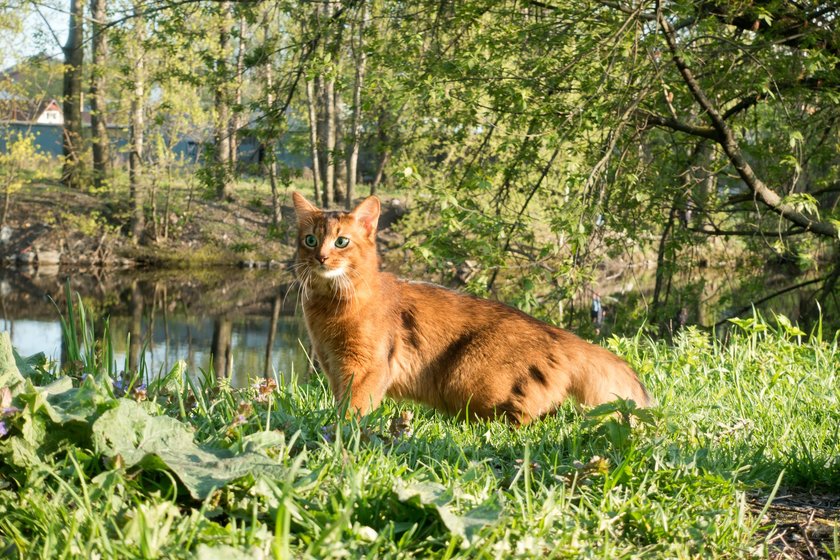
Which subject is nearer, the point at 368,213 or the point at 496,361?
the point at 496,361

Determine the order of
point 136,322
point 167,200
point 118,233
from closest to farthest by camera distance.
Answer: point 136,322 → point 118,233 → point 167,200

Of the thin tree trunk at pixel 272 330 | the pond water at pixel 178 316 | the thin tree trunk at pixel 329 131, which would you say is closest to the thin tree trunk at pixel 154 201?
the pond water at pixel 178 316

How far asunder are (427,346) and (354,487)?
2431mm

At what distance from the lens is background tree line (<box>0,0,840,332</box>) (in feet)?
23.0

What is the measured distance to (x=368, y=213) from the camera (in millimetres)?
5051

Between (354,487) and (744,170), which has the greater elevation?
(744,170)

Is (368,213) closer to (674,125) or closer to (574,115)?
(574,115)

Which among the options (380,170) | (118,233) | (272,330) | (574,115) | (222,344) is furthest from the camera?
(118,233)

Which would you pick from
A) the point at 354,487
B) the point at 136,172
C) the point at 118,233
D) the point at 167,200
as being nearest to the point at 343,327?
the point at 354,487

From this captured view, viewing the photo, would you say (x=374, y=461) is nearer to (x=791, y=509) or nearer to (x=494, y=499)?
(x=494, y=499)

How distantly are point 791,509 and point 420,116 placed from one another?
6512 millimetres

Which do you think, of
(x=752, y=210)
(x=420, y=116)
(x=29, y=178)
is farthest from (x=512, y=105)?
(x=29, y=178)

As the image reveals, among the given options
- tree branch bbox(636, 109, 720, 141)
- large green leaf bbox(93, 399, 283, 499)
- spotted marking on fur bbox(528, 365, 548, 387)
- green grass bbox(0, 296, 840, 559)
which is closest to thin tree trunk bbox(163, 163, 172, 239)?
tree branch bbox(636, 109, 720, 141)

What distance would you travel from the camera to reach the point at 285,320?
Answer: 19469 millimetres
